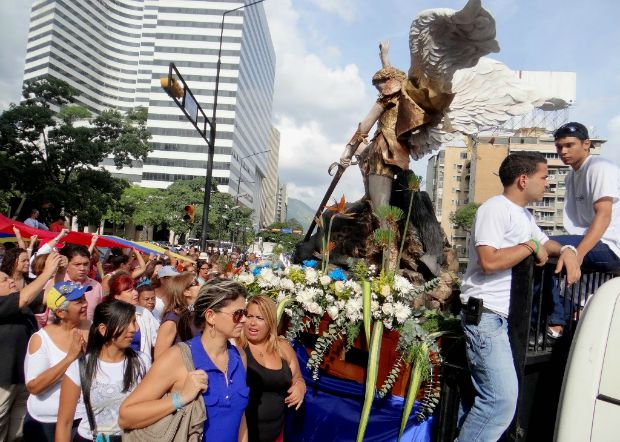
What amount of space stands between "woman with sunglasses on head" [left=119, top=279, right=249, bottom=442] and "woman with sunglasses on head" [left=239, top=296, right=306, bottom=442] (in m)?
0.47

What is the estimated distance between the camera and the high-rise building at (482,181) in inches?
2547

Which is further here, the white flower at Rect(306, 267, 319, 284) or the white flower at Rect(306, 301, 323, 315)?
the white flower at Rect(306, 267, 319, 284)

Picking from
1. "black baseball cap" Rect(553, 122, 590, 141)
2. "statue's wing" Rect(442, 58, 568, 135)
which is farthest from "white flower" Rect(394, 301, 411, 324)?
"statue's wing" Rect(442, 58, 568, 135)

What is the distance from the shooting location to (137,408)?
2490 millimetres

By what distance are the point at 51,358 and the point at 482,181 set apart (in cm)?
7585

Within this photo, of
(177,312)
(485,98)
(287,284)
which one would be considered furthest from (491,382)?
(485,98)

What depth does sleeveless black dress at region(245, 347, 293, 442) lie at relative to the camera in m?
3.47

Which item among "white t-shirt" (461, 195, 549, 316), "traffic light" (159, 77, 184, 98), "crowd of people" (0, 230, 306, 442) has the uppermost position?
"traffic light" (159, 77, 184, 98)

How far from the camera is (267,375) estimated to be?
3479mm

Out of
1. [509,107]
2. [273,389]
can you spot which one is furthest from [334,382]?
[509,107]

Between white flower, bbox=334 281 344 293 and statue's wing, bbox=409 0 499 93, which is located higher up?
statue's wing, bbox=409 0 499 93

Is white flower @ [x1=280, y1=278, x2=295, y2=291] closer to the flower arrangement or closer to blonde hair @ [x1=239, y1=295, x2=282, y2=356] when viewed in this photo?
the flower arrangement

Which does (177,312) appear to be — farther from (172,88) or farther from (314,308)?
(172,88)

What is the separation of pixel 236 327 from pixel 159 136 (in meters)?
92.3
